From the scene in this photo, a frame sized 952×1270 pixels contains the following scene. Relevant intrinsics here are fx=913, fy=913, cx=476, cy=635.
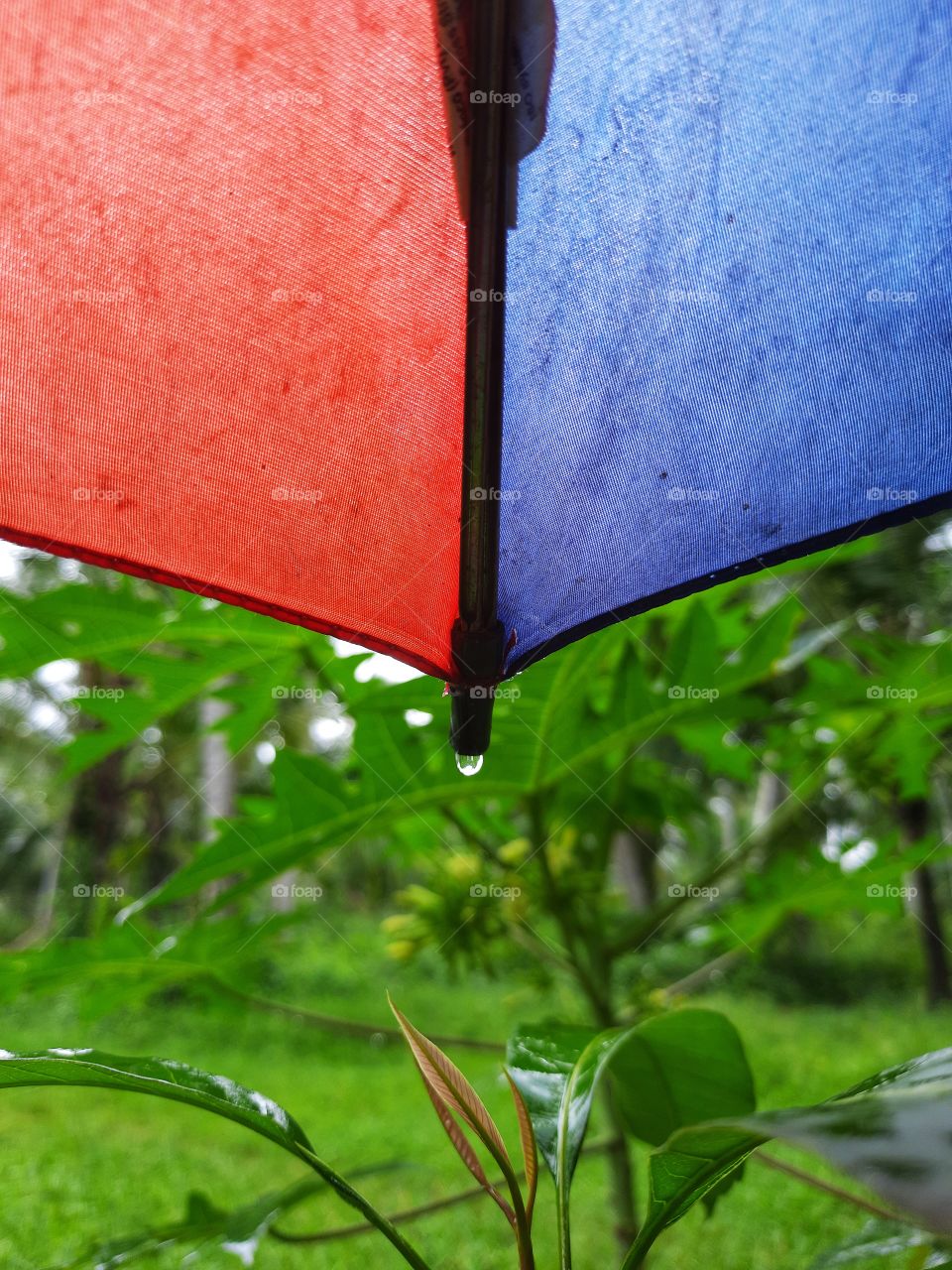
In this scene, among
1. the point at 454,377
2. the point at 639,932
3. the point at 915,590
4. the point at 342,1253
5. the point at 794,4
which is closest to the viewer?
the point at 794,4

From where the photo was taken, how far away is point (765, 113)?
21.0 inches

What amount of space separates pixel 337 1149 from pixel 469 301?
223 centimetres

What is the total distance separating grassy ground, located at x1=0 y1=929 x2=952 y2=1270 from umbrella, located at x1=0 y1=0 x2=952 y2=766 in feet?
2.78

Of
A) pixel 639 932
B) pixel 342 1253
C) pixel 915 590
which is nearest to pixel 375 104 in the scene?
pixel 639 932

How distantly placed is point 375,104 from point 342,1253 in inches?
68.5

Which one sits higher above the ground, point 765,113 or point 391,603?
point 765,113

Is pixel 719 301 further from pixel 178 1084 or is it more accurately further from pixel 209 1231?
pixel 209 1231

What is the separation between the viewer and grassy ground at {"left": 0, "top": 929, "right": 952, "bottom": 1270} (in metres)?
1.55

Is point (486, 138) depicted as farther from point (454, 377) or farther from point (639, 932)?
point (639, 932)

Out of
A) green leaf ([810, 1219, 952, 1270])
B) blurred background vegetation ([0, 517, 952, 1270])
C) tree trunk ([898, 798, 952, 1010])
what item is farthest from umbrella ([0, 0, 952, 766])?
tree trunk ([898, 798, 952, 1010])

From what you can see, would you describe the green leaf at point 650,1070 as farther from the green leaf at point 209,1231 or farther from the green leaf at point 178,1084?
the green leaf at point 209,1231

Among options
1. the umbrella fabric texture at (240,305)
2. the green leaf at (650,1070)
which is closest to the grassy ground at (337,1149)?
the green leaf at (650,1070)

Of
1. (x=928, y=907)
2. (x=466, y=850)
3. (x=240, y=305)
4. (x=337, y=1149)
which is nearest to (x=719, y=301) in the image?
(x=240, y=305)

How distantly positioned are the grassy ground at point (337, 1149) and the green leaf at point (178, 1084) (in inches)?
21.8
